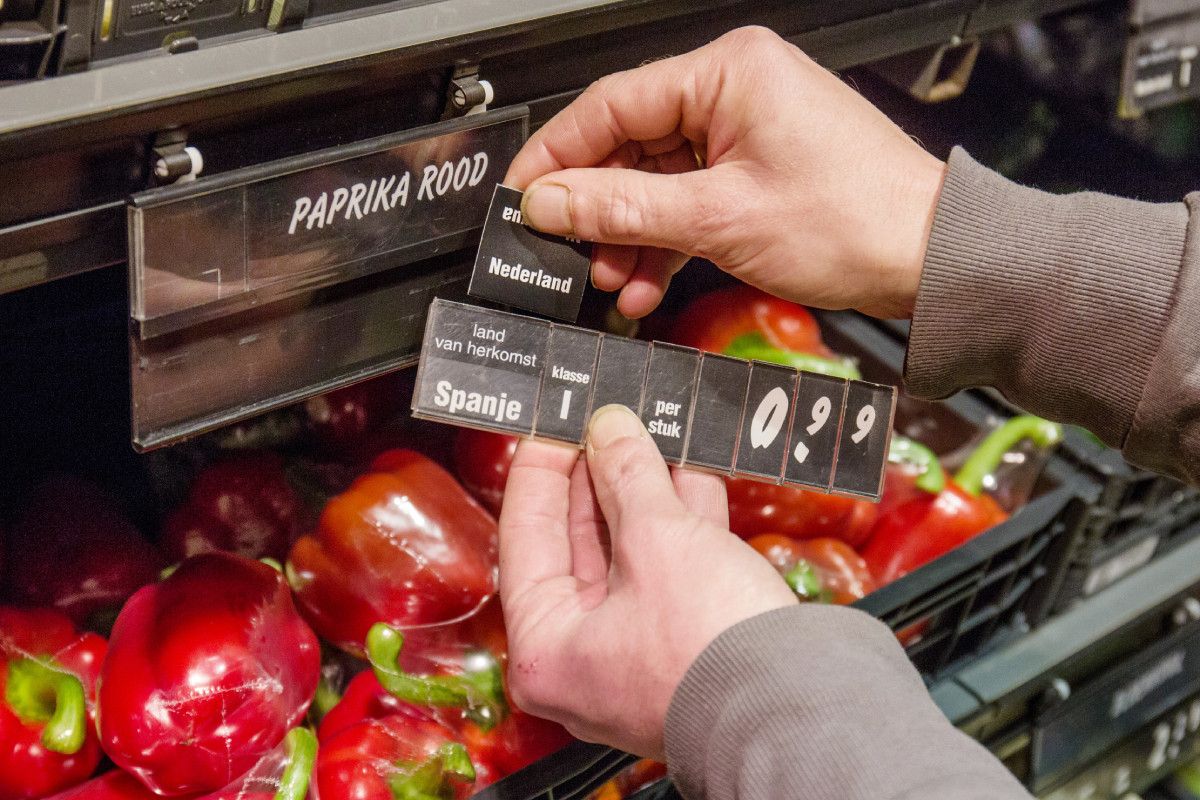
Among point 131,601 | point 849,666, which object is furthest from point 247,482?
point 849,666

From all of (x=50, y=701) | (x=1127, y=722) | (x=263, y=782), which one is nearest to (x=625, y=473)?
(x=263, y=782)

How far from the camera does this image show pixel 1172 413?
0.96 m

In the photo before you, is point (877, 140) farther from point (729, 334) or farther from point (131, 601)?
point (131, 601)

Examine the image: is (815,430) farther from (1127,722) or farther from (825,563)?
(1127,722)

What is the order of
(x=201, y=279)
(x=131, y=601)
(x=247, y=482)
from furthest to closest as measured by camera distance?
1. (x=247, y=482)
2. (x=131, y=601)
3. (x=201, y=279)

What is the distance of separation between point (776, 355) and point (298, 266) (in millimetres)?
760

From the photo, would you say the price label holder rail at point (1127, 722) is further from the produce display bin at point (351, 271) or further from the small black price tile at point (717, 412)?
the small black price tile at point (717, 412)

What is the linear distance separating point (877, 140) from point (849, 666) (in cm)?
45

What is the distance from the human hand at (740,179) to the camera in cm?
85

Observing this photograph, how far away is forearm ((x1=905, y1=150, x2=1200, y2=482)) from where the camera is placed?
0.93 m

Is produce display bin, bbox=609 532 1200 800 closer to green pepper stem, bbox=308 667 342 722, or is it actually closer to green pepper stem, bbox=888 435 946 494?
green pepper stem, bbox=888 435 946 494

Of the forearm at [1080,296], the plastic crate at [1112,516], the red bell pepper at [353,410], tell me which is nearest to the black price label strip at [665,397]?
the forearm at [1080,296]

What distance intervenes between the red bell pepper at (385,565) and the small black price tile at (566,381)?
270 millimetres

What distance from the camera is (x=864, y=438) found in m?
0.95
